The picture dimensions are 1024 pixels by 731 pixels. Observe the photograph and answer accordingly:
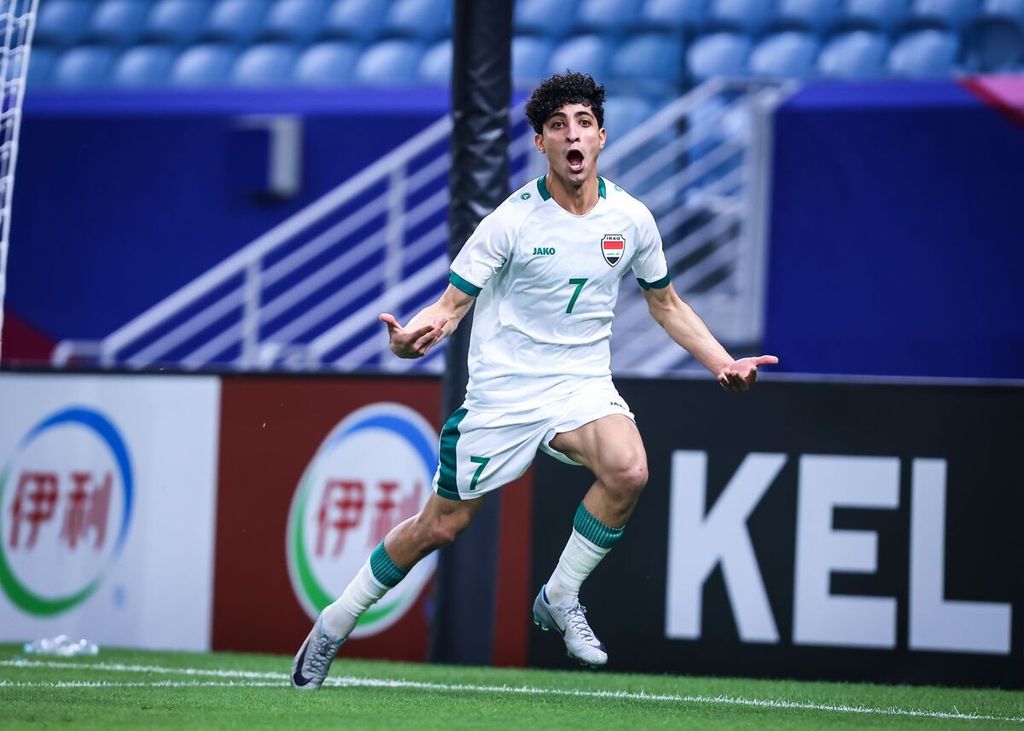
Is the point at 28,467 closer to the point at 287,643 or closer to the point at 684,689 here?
the point at 287,643

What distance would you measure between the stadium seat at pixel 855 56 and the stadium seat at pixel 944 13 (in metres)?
0.27

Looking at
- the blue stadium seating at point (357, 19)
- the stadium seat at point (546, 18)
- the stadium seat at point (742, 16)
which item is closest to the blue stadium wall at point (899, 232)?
the stadium seat at point (742, 16)

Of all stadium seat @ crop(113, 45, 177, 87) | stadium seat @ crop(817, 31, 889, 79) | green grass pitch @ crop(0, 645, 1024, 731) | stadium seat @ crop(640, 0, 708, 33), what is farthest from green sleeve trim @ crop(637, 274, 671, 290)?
stadium seat @ crop(113, 45, 177, 87)

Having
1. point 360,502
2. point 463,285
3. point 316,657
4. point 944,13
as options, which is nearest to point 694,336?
point 463,285

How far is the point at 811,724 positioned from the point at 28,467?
421 cm

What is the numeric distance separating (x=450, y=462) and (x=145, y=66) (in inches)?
346

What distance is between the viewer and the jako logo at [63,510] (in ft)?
25.2

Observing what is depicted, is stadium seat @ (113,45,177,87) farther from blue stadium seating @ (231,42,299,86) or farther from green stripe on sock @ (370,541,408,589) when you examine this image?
green stripe on sock @ (370,541,408,589)

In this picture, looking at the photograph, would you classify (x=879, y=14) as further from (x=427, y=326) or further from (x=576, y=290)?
(x=427, y=326)

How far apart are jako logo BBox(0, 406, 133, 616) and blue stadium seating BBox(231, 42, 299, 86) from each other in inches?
227

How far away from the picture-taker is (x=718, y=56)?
11.7 meters

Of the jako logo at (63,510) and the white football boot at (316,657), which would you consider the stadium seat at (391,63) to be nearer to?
the jako logo at (63,510)

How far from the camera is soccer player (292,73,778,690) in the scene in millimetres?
5355

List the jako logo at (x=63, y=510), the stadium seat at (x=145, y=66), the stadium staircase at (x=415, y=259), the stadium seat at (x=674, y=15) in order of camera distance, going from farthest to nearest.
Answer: the stadium seat at (x=145, y=66)
the stadium seat at (x=674, y=15)
the stadium staircase at (x=415, y=259)
the jako logo at (x=63, y=510)
